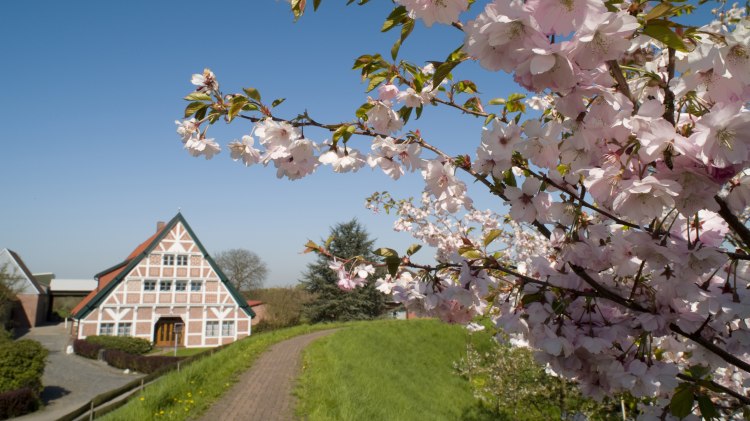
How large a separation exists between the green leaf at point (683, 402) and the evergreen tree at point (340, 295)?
28886mm

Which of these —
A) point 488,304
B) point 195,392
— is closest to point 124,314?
point 195,392

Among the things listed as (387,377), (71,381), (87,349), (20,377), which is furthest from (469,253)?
(87,349)

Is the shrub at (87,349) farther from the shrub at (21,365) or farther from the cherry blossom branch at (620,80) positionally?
the cherry blossom branch at (620,80)

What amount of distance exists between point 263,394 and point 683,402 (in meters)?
8.98

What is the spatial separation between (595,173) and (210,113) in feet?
4.44

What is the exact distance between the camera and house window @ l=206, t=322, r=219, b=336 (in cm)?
2603

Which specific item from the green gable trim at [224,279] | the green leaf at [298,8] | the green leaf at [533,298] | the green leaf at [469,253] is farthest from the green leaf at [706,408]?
the green gable trim at [224,279]

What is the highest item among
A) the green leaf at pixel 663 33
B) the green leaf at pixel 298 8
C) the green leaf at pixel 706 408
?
the green leaf at pixel 298 8

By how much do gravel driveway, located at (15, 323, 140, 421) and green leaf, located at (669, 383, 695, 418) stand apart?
50.4ft

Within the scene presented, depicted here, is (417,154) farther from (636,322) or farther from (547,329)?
(636,322)

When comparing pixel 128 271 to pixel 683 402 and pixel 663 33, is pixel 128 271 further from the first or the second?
pixel 663 33

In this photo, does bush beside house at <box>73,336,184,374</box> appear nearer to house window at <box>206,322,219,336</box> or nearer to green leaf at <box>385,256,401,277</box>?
house window at <box>206,322,219,336</box>

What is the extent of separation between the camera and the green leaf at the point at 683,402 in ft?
4.24

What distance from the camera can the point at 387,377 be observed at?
11758 mm
